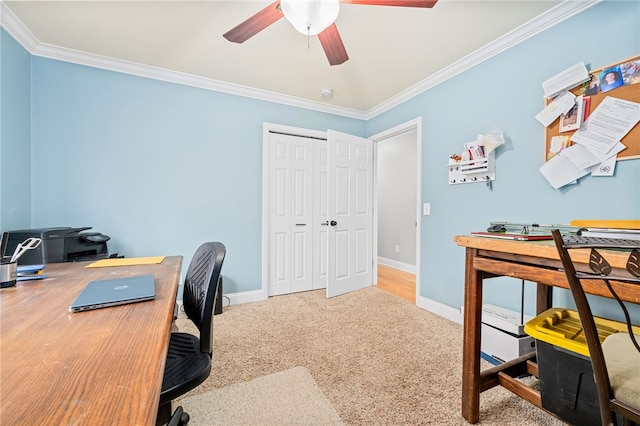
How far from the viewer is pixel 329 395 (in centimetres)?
149

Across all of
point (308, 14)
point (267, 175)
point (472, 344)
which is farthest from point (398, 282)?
point (308, 14)

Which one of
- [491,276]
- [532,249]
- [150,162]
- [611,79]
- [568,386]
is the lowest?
[568,386]

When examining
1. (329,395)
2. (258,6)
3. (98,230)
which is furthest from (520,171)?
(98,230)

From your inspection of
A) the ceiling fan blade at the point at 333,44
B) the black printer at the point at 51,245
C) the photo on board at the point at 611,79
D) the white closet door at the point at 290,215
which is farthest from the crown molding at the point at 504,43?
the black printer at the point at 51,245

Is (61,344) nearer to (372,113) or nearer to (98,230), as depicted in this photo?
(98,230)

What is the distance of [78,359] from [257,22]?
1747 millimetres

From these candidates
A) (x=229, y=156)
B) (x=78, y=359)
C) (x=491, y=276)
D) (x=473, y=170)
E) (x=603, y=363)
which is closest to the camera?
(x=78, y=359)

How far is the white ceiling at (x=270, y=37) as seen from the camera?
1.81 metres

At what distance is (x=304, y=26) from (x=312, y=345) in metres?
2.14

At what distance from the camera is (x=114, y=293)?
3.04 feet

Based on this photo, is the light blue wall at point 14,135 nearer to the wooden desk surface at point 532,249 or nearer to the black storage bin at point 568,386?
the wooden desk surface at point 532,249

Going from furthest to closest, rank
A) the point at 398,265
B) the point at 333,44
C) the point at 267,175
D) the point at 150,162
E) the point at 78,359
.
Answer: the point at 398,265
the point at 267,175
the point at 150,162
the point at 333,44
the point at 78,359

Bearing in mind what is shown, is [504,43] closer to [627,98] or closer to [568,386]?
[627,98]

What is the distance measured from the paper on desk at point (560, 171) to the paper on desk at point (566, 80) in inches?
16.9
